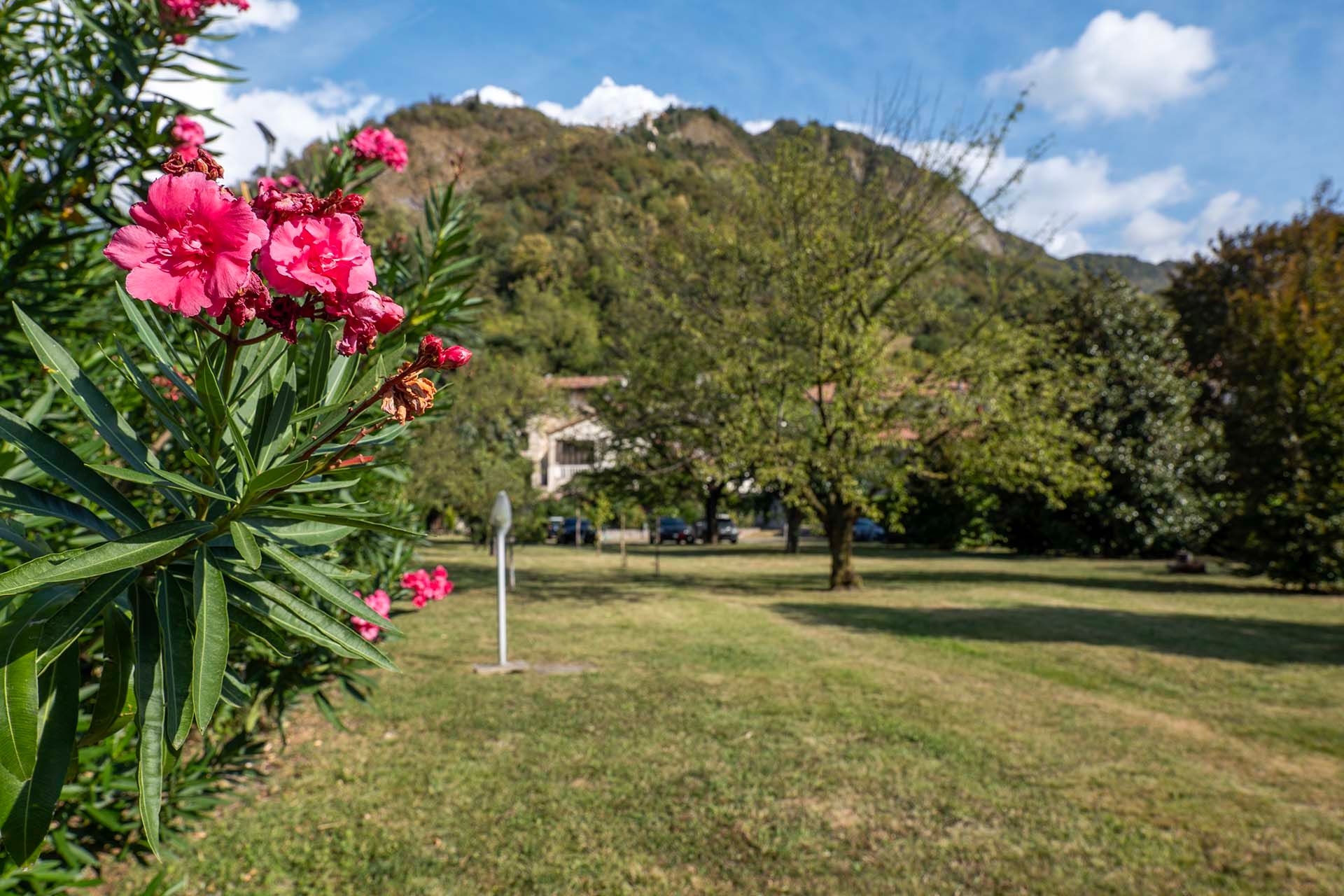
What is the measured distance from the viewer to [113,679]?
83 centimetres

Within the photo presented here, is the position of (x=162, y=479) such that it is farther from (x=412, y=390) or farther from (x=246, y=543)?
(x=412, y=390)

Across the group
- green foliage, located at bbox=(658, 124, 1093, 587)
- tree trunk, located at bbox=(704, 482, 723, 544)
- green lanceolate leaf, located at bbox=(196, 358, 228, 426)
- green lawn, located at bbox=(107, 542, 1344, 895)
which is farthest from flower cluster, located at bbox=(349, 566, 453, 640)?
tree trunk, located at bbox=(704, 482, 723, 544)

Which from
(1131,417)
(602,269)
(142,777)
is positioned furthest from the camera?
(602,269)

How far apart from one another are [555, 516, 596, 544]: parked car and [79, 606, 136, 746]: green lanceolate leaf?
32.8 m

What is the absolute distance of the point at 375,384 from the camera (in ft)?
2.64

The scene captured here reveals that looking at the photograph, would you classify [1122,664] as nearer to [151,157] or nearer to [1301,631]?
[1301,631]

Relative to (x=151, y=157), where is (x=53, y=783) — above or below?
below

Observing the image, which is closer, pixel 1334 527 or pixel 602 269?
pixel 1334 527

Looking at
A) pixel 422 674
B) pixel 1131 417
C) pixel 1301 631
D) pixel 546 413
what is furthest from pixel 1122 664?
pixel 546 413

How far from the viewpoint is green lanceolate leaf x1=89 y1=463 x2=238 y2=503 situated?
0.73 m

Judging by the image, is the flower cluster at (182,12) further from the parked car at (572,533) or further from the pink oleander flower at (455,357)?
the parked car at (572,533)

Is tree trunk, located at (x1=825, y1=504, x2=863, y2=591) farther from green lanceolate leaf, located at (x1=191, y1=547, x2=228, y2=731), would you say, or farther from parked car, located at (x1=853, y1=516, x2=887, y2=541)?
parked car, located at (x1=853, y1=516, x2=887, y2=541)

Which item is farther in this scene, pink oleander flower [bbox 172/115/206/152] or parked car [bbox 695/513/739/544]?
parked car [bbox 695/513/739/544]

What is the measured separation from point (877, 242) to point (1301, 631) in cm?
781
